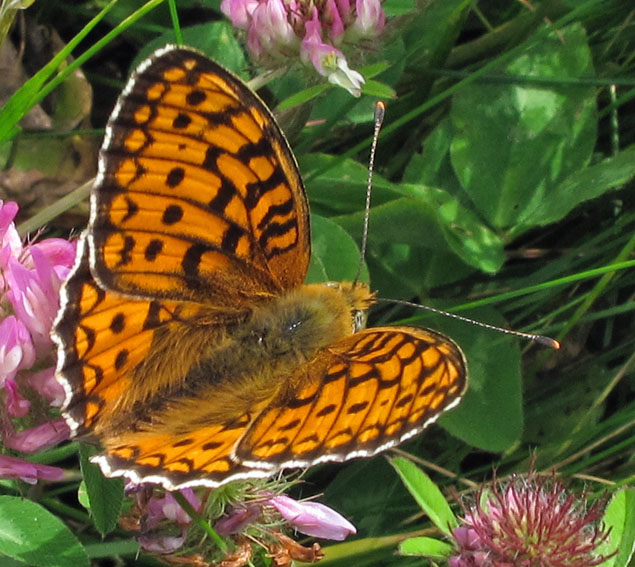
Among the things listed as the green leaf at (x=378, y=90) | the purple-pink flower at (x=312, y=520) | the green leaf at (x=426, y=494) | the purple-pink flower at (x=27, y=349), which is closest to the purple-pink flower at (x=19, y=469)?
the purple-pink flower at (x=27, y=349)

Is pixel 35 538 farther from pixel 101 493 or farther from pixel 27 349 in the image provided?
pixel 27 349

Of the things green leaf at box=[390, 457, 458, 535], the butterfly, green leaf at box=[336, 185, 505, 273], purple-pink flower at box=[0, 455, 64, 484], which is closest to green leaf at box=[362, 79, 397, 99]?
green leaf at box=[336, 185, 505, 273]

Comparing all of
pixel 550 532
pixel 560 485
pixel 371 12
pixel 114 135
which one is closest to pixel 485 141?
pixel 371 12

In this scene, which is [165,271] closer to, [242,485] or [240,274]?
[240,274]

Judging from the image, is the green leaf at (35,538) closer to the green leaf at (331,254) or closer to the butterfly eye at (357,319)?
the butterfly eye at (357,319)

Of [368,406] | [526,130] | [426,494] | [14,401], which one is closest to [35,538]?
[14,401]

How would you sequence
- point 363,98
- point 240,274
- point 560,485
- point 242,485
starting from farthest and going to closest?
point 363,98
point 560,485
point 242,485
point 240,274

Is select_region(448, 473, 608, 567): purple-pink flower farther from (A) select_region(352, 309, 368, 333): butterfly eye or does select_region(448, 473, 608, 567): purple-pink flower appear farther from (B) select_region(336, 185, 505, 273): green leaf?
(B) select_region(336, 185, 505, 273): green leaf
